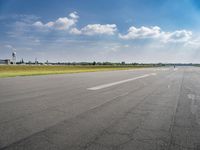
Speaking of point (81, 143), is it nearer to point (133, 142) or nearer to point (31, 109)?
point (133, 142)

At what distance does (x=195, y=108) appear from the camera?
7750mm


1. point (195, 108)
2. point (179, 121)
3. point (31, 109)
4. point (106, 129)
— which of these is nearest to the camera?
point (106, 129)

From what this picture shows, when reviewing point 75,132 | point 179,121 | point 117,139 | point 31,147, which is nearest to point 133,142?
point 117,139

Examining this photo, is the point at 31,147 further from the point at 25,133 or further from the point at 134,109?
the point at 134,109

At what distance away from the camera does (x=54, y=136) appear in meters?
4.45

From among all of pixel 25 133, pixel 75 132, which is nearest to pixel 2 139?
A: pixel 25 133

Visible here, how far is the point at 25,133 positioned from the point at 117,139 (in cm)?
198

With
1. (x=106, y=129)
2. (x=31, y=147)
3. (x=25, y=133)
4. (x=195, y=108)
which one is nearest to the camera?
(x=31, y=147)

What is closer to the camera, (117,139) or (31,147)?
(31,147)

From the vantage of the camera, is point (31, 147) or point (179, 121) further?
point (179, 121)

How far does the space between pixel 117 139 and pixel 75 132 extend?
38.3 inches

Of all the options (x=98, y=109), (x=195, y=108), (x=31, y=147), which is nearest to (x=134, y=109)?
(x=98, y=109)

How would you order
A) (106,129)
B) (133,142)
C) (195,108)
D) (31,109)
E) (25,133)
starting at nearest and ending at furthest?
(133,142) → (25,133) → (106,129) → (31,109) → (195,108)

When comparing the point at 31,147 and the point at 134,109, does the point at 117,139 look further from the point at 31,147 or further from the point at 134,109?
the point at 134,109
